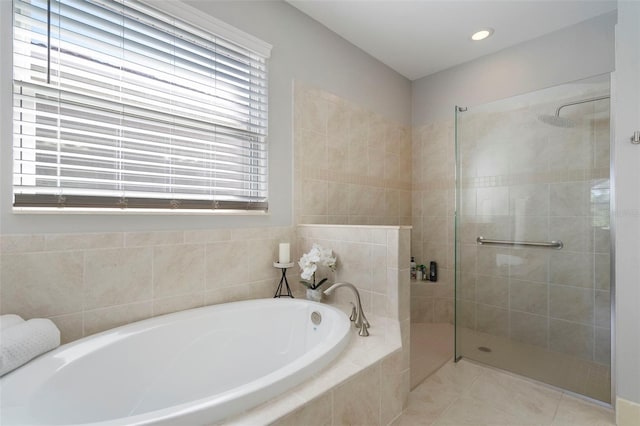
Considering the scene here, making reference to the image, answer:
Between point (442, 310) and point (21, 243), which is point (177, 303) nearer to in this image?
point (21, 243)

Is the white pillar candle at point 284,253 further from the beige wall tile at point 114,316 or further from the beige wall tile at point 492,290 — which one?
the beige wall tile at point 492,290

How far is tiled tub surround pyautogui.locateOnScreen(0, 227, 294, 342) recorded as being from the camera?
124 cm

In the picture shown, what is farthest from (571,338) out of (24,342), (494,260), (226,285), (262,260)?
(24,342)

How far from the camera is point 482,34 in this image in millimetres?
2467

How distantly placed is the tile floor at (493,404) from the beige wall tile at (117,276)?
138 centimetres

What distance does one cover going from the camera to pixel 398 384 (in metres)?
1.37

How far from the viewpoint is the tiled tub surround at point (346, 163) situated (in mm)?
2248

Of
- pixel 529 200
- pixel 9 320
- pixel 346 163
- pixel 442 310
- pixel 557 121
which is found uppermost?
pixel 557 121

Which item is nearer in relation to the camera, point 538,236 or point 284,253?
point 284,253

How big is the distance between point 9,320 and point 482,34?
3.38 m

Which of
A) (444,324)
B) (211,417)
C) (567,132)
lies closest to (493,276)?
(444,324)

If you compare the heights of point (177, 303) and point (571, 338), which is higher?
point (177, 303)

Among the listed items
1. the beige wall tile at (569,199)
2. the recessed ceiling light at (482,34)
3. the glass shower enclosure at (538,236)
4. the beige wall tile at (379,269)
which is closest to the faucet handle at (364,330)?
the beige wall tile at (379,269)

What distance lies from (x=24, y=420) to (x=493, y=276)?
8.44 ft
